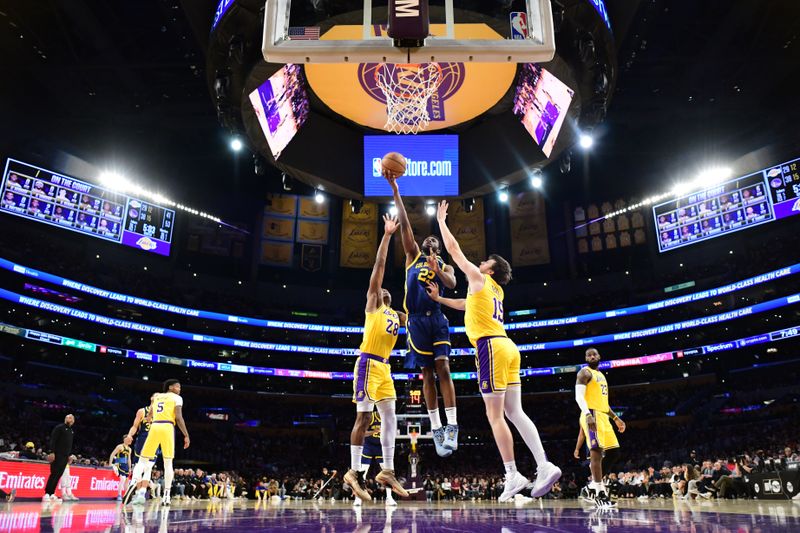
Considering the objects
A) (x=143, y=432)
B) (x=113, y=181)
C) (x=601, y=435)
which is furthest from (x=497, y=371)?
(x=113, y=181)

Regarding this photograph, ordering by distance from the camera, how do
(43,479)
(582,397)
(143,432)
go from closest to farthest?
1. (582,397)
2. (143,432)
3. (43,479)

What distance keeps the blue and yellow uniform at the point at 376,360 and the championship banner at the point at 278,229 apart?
96.2 ft

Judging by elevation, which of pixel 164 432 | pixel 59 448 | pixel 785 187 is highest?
pixel 785 187

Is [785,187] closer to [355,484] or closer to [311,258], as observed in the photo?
[311,258]

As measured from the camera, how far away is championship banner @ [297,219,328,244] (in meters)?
36.3

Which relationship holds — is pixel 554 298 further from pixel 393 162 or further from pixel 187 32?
pixel 393 162

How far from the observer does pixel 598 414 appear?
832 centimetres

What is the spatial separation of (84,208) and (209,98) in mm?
10194

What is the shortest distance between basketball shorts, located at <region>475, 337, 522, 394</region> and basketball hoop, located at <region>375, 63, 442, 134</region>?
6.15 meters

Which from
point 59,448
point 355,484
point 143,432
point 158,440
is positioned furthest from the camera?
point 143,432

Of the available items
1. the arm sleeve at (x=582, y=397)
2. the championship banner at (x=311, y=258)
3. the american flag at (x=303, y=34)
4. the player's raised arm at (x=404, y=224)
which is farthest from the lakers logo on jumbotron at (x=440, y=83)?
the championship banner at (x=311, y=258)

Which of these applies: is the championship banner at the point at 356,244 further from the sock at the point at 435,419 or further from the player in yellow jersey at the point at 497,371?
the player in yellow jersey at the point at 497,371

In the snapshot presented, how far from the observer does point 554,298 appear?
3756 cm

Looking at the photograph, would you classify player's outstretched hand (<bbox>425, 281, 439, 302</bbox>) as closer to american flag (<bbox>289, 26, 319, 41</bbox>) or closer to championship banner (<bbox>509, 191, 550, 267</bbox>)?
american flag (<bbox>289, 26, 319, 41</bbox>)
